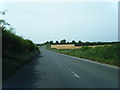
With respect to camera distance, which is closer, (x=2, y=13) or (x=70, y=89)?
(x=70, y=89)

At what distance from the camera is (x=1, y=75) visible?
9.82m

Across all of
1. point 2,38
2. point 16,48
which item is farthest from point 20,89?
point 16,48

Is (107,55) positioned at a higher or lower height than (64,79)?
→ higher

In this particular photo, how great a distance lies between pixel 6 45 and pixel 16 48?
489 centimetres

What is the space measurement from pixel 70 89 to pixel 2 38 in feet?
38.6

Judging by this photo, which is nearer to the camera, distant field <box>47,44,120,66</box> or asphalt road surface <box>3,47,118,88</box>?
asphalt road surface <box>3,47,118,88</box>

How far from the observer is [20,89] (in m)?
6.86

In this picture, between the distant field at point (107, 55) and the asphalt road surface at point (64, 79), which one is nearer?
the asphalt road surface at point (64, 79)

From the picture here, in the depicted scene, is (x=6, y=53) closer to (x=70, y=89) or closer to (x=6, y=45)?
(x=6, y=45)

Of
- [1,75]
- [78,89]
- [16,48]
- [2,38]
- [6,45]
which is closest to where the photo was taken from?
[78,89]

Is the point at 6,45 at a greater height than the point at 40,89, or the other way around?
the point at 6,45

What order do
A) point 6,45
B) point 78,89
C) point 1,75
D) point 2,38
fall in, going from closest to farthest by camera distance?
point 78,89
point 1,75
point 2,38
point 6,45

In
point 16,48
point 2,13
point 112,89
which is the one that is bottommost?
point 112,89

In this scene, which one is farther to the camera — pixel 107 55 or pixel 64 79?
pixel 107 55
